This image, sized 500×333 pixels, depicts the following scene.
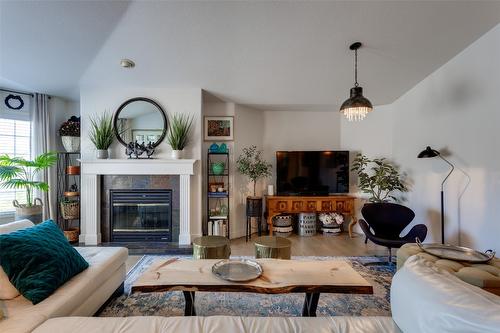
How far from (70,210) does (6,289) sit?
268 centimetres

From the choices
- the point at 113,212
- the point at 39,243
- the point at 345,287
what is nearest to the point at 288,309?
the point at 345,287

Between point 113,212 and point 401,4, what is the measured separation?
15.0 ft

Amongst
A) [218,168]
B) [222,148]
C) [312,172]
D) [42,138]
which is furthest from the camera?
[312,172]

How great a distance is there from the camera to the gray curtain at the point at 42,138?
12.9 ft

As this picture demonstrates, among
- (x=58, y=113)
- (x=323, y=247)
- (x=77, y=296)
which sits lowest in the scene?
(x=323, y=247)

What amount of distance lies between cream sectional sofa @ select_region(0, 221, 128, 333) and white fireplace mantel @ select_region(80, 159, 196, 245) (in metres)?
1.45

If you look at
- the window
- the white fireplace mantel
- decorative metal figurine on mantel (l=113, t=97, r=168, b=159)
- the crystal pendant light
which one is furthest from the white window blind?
the crystal pendant light

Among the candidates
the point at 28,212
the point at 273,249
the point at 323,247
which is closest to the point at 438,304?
the point at 273,249

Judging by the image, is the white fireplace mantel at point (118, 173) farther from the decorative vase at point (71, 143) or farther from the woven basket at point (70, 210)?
the decorative vase at point (71, 143)

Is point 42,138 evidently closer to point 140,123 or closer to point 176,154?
point 140,123

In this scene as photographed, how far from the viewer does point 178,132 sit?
3730 millimetres

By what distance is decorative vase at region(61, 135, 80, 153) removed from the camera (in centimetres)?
397

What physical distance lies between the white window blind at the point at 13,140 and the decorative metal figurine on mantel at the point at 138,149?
68.4 inches

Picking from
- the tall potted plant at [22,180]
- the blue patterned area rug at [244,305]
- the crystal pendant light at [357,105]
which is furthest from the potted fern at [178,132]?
the crystal pendant light at [357,105]
